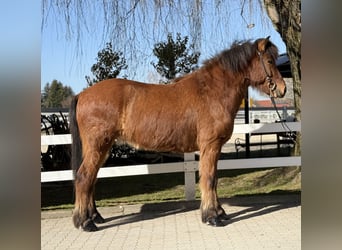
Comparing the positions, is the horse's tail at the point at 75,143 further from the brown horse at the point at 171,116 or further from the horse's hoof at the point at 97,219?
the horse's hoof at the point at 97,219

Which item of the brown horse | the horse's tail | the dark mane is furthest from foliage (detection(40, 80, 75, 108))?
the dark mane

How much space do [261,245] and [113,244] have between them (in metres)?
1.30

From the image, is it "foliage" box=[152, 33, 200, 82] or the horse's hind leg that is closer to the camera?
A: the horse's hind leg

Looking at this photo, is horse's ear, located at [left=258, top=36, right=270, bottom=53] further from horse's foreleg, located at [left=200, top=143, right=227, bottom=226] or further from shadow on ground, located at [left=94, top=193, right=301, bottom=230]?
shadow on ground, located at [left=94, top=193, right=301, bottom=230]

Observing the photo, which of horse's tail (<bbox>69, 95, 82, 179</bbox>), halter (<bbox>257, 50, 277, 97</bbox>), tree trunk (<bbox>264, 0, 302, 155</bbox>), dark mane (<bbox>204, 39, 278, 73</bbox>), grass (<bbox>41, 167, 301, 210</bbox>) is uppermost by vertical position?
tree trunk (<bbox>264, 0, 302, 155</bbox>)

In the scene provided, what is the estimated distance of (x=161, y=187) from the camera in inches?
255

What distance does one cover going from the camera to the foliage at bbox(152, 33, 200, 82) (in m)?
5.59

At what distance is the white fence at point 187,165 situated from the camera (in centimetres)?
443

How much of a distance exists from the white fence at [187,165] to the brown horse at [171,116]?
638mm

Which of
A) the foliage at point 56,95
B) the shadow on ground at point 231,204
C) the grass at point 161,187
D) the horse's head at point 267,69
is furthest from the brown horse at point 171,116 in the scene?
the foliage at point 56,95

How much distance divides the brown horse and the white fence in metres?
0.64
